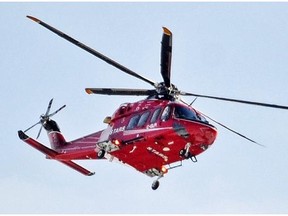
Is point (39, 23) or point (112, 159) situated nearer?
point (39, 23)

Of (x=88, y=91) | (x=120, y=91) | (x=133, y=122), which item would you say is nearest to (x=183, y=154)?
(x=133, y=122)

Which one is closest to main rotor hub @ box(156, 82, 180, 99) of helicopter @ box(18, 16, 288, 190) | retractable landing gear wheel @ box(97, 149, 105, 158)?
helicopter @ box(18, 16, 288, 190)

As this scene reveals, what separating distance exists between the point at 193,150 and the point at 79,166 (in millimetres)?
9830

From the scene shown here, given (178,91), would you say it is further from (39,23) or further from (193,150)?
(39,23)

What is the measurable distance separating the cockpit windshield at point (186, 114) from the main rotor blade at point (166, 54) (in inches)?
81.9

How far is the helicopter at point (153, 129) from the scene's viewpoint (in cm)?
3422

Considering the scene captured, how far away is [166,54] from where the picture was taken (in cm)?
3416

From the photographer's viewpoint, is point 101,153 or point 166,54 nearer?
point 166,54

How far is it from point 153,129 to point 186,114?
2053 mm

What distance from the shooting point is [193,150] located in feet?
116

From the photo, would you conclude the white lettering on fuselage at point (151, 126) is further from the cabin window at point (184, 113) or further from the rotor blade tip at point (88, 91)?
the rotor blade tip at point (88, 91)

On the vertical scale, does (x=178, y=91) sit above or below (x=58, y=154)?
above

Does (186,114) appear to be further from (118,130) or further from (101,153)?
(101,153)

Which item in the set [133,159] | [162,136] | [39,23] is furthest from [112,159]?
[39,23]
